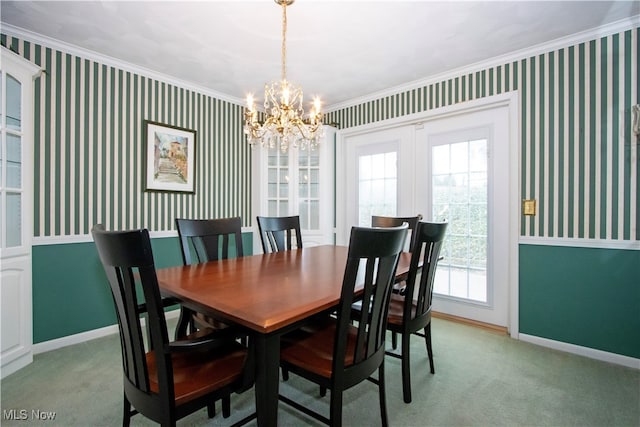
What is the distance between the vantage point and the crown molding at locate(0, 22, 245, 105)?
7.70 feet

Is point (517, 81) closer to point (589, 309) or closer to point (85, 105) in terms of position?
point (589, 309)

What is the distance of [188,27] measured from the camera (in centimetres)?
232

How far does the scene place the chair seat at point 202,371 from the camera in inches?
45.2

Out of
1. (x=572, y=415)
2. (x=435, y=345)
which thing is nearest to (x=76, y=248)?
(x=435, y=345)

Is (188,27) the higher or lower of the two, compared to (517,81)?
higher

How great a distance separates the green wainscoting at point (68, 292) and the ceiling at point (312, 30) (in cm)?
176

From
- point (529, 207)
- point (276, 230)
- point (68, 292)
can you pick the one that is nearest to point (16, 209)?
point (68, 292)

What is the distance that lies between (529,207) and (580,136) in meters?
0.66

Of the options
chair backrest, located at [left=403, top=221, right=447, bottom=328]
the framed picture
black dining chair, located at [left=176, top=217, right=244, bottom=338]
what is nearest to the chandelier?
black dining chair, located at [left=176, top=217, right=244, bottom=338]

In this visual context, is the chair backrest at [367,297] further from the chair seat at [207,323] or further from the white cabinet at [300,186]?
the white cabinet at [300,186]

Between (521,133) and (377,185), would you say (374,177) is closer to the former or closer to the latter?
(377,185)

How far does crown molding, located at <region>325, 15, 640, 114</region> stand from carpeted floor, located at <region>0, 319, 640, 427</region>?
99.0 inches

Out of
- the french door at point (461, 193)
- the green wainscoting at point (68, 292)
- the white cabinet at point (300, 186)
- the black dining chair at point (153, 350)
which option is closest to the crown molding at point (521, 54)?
the french door at point (461, 193)

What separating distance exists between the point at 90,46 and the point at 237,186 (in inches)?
76.2
